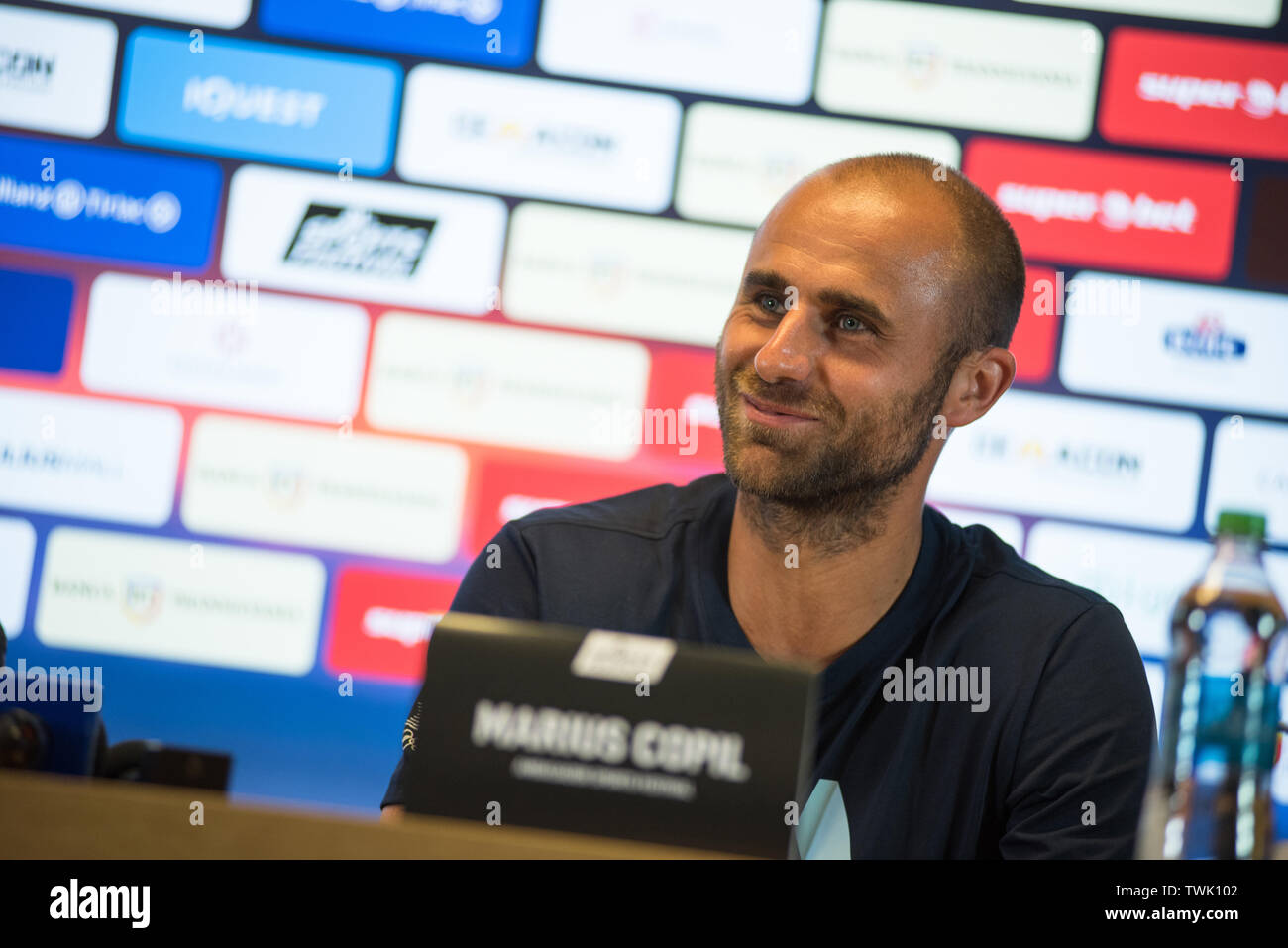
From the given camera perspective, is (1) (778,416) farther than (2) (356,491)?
Answer: No

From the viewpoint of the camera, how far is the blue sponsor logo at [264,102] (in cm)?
257

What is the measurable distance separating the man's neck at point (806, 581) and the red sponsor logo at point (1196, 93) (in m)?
1.67

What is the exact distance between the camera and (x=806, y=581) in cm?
123

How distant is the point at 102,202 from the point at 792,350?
2.01 meters

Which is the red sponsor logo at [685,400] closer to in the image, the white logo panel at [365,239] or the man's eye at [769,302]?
the white logo panel at [365,239]

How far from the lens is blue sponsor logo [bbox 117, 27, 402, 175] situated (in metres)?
2.57

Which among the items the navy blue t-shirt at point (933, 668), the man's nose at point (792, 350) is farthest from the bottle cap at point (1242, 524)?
the man's nose at point (792, 350)

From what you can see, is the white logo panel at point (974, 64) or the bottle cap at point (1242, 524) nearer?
the bottle cap at point (1242, 524)

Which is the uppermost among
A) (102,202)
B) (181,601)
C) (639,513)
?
(102,202)

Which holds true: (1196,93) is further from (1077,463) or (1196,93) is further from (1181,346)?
(1077,463)

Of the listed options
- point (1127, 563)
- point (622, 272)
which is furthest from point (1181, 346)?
point (622, 272)

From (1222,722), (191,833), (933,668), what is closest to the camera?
(191,833)

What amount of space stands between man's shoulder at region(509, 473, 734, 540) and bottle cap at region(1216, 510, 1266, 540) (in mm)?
601
